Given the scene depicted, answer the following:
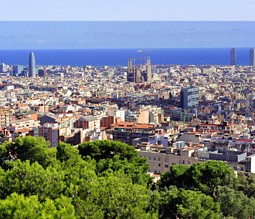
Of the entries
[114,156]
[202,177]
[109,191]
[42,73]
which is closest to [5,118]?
[114,156]

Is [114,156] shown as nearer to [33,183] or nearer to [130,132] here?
[33,183]

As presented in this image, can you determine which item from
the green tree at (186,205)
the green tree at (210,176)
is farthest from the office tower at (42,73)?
the green tree at (186,205)

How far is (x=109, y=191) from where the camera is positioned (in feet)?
59.7

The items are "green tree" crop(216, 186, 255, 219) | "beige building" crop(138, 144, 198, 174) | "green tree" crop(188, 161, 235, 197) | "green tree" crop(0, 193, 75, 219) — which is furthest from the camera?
"beige building" crop(138, 144, 198, 174)

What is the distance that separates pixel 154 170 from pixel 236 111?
109 ft

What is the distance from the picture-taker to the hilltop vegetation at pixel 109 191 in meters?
16.9

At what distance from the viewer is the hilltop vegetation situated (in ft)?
55.3

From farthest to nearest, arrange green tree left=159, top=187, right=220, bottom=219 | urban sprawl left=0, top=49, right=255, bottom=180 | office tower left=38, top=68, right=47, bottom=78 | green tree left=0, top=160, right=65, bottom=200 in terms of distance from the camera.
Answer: office tower left=38, top=68, right=47, bottom=78, urban sprawl left=0, top=49, right=255, bottom=180, green tree left=0, top=160, right=65, bottom=200, green tree left=159, top=187, right=220, bottom=219

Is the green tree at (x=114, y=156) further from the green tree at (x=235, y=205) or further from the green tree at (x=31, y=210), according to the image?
the green tree at (x=31, y=210)

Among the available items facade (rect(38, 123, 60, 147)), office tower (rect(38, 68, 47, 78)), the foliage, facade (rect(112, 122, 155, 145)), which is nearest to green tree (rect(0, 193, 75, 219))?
the foliage

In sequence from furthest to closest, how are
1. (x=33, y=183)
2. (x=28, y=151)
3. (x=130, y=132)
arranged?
(x=130, y=132) → (x=28, y=151) → (x=33, y=183)

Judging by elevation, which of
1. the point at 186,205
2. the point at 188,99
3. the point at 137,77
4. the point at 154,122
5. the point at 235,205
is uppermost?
the point at 137,77

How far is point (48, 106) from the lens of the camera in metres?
66.5

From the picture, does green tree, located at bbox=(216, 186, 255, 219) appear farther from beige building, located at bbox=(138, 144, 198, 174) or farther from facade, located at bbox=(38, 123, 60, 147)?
facade, located at bbox=(38, 123, 60, 147)
